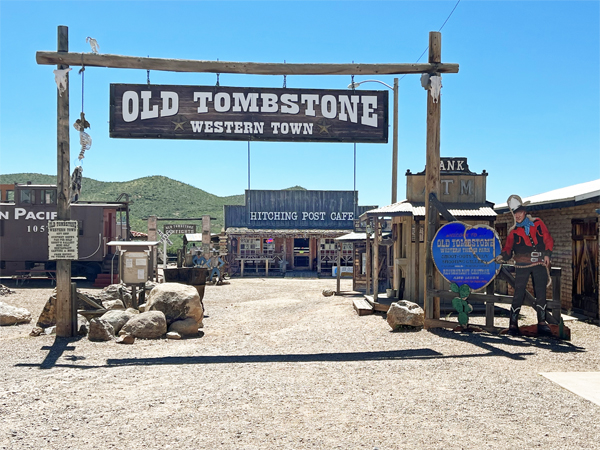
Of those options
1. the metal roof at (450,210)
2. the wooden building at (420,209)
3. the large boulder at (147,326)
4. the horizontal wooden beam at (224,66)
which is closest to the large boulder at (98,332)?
the large boulder at (147,326)

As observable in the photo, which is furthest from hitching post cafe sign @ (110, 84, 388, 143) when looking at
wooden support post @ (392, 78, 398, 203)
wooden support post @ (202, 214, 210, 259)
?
wooden support post @ (202, 214, 210, 259)

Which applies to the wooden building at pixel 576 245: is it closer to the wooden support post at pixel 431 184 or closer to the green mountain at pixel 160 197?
the wooden support post at pixel 431 184

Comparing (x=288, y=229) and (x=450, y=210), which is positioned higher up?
(x=450, y=210)

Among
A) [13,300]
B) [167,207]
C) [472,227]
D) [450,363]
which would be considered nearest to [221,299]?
[13,300]

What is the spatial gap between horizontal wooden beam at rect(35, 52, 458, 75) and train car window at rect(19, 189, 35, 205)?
15.0 metres

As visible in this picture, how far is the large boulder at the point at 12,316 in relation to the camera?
1209 cm

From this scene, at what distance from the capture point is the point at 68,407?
18.7 feet

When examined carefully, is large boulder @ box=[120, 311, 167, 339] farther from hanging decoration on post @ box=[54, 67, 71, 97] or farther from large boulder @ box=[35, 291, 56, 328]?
hanging decoration on post @ box=[54, 67, 71, 97]

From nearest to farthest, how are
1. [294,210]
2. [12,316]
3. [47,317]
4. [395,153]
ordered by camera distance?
[47,317] < [12,316] < [395,153] < [294,210]

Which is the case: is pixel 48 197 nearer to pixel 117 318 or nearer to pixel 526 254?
pixel 117 318

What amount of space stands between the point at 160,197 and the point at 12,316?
98911 millimetres

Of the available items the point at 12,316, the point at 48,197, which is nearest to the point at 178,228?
the point at 48,197

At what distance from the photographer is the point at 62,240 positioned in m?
9.80

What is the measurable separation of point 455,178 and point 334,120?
4676 mm
